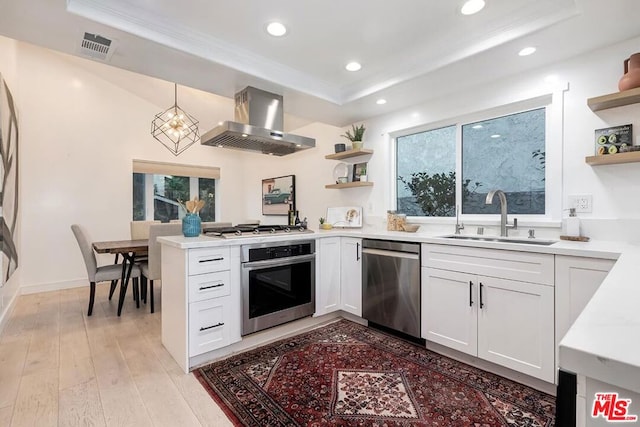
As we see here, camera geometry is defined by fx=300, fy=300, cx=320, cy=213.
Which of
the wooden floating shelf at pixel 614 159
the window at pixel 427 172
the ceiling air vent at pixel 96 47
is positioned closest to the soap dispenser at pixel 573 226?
the wooden floating shelf at pixel 614 159

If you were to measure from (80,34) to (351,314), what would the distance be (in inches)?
124

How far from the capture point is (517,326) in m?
1.96

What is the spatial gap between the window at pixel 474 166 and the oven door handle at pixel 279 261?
4.38 ft

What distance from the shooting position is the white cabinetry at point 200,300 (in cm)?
211

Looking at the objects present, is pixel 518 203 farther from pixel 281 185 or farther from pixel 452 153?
pixel 281 185

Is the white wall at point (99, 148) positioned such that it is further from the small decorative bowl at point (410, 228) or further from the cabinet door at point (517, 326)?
the cabinet door at point (517, 326)

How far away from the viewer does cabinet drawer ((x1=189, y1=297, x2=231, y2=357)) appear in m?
2.13

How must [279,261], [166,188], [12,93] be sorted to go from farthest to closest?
[166,188] → [12,93] → [279,261]

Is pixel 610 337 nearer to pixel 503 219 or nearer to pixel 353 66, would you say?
pixel 503 219

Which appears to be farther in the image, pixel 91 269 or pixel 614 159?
pixel 91 269

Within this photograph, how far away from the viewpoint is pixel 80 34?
76.9 inches

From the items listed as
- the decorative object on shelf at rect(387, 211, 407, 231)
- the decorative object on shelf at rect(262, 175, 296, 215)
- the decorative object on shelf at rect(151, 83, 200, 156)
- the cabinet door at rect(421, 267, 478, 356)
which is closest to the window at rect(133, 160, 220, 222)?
the decorative object on shelf at rect(151, 83, 200, 156)

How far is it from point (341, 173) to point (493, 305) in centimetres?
244

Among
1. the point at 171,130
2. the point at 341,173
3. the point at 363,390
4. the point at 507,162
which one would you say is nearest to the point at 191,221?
the point at 363,390
